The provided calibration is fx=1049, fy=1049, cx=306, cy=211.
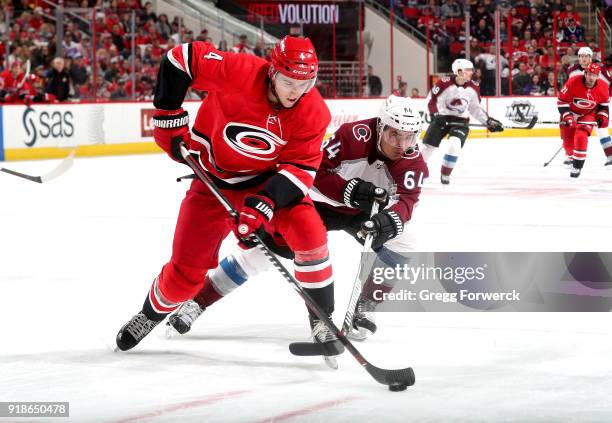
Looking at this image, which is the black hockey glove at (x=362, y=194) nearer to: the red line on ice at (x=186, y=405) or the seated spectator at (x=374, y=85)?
the red line on ice at (x=186, y=405)

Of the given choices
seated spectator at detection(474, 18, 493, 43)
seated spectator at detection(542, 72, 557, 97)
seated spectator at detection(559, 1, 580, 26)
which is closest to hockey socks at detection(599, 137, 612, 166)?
seated spectator at detection(542, 72, 557, 97)

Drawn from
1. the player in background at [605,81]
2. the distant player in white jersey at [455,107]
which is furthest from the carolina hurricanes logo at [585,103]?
the distant player in white jersey at [455,107]

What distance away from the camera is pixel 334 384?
2941 millimetres

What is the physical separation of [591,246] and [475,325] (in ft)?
6.60

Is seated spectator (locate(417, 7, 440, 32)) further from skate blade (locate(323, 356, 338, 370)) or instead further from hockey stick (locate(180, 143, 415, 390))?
skate blade (locate(323, 356, 338, 370))

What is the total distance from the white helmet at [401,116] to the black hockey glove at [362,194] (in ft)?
0.70

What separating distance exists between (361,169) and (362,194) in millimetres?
239

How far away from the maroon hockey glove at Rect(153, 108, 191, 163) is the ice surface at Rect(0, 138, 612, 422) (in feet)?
2.14

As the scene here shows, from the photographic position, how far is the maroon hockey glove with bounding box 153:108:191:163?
3.32 m

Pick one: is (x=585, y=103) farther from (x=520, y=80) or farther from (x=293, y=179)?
(x=293, y=179)

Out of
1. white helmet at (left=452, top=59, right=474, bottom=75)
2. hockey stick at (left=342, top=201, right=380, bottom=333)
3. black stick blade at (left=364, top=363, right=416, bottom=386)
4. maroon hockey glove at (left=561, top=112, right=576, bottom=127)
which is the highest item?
white helmet at (left=452, top=59, right=474, bottom=75)

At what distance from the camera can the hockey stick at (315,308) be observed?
9.40 ft

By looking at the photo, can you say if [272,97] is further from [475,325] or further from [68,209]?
[68,209]

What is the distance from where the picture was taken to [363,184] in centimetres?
341
